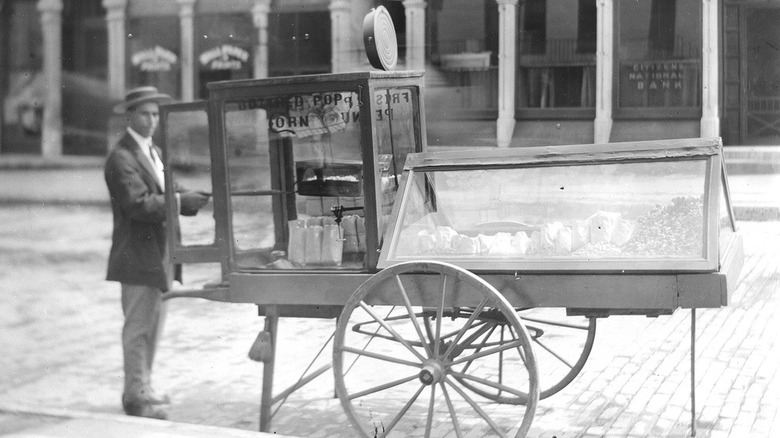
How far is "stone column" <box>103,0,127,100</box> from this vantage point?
12.4m

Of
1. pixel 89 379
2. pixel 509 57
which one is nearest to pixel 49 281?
pixel 89 379

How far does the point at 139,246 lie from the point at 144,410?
90cm

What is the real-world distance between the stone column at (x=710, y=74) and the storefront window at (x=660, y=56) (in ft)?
0.40

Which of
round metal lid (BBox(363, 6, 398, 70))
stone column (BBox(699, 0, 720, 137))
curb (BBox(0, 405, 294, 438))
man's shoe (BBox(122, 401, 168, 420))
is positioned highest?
stone column (BBox(699, 0, 720, 137))

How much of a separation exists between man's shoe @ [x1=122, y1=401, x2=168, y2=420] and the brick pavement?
8 centimetres

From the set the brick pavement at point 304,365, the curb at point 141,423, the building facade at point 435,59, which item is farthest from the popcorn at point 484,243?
the building facade at point 435,59

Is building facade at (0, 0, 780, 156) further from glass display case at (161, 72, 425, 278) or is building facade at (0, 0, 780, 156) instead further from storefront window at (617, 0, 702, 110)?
glass display case at (161, 72, 425, 278)

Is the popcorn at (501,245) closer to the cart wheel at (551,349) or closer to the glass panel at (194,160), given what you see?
the cart wheel at (551,349)

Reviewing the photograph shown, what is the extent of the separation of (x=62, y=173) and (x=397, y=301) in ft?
35.1

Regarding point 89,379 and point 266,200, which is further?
point 89,379

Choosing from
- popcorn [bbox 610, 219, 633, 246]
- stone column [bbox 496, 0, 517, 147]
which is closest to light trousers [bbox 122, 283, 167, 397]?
popcorn [bbox 610, 219, 633, 246]

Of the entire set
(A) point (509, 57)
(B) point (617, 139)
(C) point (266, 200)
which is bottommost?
(C) point (266, 200)

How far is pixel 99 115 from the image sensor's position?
14656mm

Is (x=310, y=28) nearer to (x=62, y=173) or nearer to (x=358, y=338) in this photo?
(x=62, y=173)
